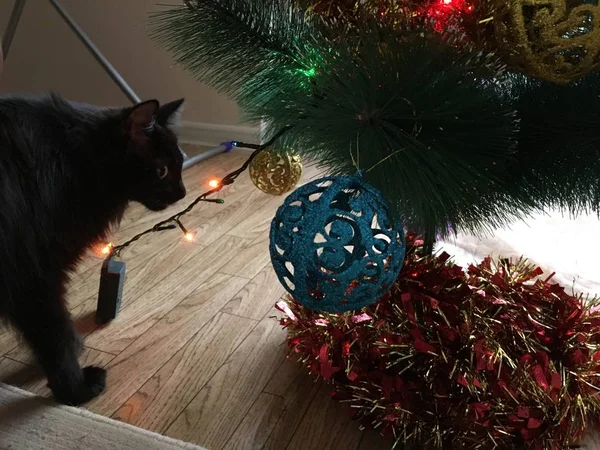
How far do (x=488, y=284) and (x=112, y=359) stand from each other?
649 millimetres

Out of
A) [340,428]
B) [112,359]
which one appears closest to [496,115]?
[340,428]

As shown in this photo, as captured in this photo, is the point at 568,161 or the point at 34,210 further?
the point at 34,210

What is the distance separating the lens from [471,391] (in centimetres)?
72

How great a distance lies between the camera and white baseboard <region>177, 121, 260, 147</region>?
2.03 metres

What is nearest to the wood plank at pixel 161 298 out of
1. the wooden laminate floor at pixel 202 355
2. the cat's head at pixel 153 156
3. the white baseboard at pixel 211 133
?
the wooden laminate floor at pixel 202 355

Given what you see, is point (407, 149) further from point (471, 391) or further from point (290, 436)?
point (290, 436)

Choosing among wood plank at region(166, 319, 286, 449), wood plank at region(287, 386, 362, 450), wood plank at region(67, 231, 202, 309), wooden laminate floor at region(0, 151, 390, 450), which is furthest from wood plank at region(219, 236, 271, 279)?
wood plank at region(287, 386, 362, 450)

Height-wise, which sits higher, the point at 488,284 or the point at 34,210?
the point at 34,210

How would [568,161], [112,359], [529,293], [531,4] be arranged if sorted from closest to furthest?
1. [531,4]
2. [568,161]
3. [529,293]
4. [112,359]

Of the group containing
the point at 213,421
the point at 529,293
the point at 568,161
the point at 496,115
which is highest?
the point at 496,115

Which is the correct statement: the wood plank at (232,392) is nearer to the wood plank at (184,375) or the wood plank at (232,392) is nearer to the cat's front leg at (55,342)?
the wood plank at (184,375)

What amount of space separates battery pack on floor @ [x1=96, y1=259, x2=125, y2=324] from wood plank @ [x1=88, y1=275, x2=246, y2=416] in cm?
9

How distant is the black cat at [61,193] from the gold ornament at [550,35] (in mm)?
478

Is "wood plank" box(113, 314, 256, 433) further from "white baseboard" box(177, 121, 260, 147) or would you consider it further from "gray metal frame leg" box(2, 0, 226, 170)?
"white baseboard" box(177, 121, 260, 147)
